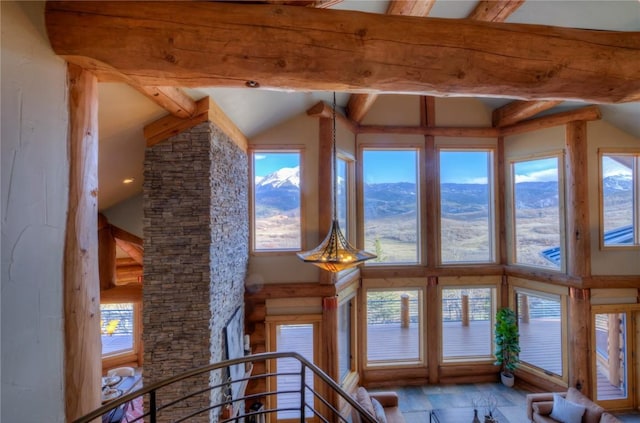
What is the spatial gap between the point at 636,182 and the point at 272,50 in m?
7.14

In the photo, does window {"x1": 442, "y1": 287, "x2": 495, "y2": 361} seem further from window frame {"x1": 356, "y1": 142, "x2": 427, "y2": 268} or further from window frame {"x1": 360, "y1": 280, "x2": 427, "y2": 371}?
window frame {"x1": 356, "y1": 142, "x2": 427, "y2": 268}

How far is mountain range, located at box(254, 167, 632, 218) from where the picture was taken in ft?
17.0

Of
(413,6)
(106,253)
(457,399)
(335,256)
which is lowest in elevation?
(457,399)

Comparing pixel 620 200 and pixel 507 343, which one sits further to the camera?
pixel 507 343

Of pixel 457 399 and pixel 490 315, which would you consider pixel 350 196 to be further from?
pixel 457 399

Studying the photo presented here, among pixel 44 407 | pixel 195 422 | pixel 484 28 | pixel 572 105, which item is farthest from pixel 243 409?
pixel 572 105

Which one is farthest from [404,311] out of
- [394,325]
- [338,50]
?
[338,50]

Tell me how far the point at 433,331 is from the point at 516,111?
4.78 meters

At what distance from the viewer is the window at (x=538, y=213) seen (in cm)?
559

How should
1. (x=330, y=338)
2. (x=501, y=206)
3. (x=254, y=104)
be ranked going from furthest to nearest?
(x=501, y=206)
(x=330, y=338)
(x=254, y=104)

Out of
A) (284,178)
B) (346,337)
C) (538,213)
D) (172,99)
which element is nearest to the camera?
(172,99)

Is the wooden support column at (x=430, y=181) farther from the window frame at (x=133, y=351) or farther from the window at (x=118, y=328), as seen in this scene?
the window at (x=118, y=328)

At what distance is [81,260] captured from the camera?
1.49 meters

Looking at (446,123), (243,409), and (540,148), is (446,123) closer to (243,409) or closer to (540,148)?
(540,148)
